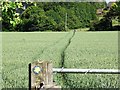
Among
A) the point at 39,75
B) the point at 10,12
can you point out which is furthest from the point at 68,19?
the point at 39,75

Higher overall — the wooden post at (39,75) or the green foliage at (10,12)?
the green foliage at (10,12)

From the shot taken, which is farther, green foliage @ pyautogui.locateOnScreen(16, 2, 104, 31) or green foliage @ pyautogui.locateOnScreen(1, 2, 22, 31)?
green foliage @ pyautogui.locateOnScreen(16, 2, 104, 31)

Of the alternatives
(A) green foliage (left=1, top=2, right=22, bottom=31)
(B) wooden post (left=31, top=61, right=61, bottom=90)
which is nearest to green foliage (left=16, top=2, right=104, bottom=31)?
(A) green foliage (left=1, top=2, right=22, bottom=31)

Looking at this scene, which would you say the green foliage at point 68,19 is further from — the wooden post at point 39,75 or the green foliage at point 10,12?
the wooden post at point 39,75

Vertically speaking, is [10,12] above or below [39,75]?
above

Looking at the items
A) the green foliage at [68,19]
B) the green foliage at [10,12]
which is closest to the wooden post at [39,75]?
the green foliage at [10,12]

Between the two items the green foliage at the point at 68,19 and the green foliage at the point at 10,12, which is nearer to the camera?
the green foliage at the point at 10,12

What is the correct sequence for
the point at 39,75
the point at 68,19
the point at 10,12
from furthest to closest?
the point at 68,19, the point at 10,12, the point at 39,75

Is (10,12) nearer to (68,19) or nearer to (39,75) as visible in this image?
(39,75)

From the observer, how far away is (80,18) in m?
14.6

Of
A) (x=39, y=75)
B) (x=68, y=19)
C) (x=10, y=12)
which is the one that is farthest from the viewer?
(x=68, y=19)

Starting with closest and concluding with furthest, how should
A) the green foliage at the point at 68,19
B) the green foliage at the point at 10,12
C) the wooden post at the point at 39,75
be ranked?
1. the wooden post at the point at 39,75
2. the green foliage at the point at 10,12
3. the green foliage at the point at 68,19

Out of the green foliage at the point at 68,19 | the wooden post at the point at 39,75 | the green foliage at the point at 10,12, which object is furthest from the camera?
the green foliage at the point at 68,19

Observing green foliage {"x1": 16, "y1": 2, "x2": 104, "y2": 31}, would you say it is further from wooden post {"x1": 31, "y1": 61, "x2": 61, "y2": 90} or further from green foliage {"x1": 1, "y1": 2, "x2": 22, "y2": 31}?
wooden post {"x1": 31, "y1": 61, "x2": 61, "y2": 90}
